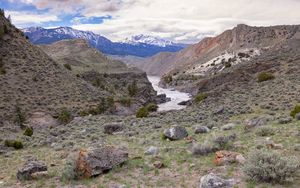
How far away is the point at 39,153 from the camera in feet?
69.8

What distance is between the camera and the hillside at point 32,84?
60500 mm

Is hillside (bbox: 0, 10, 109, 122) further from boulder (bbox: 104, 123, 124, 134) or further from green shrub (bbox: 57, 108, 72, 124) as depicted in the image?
boulder (bbox: 104, 123, 124, 134)

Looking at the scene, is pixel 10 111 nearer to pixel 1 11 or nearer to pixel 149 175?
pixel 1 11

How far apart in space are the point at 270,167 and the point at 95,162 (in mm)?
5799

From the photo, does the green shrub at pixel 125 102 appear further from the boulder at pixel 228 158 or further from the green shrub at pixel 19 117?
the boulder at pixel 228 158

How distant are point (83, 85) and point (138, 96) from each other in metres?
27.5

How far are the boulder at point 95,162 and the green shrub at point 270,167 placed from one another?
4.83 m

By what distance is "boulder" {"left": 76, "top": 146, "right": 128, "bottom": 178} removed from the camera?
A: 46.3 ft

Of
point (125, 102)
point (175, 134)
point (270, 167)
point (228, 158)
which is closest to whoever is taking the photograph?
point (270, 167)

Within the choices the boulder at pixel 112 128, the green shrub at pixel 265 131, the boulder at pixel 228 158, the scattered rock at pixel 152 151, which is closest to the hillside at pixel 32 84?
the boulder at pixel 112 128

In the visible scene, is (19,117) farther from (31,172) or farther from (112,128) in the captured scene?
(31,172)

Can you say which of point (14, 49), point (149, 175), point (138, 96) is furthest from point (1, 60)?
point (149, 175)

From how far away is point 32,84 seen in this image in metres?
66.4

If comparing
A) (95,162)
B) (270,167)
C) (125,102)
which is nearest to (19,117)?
(125,102)
